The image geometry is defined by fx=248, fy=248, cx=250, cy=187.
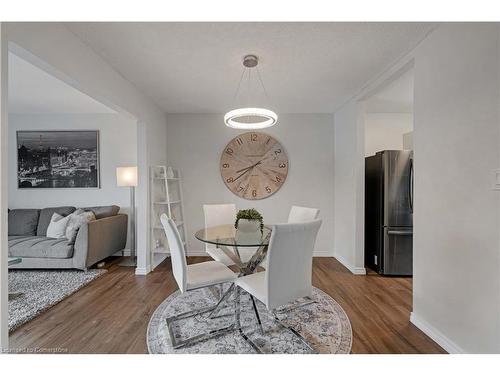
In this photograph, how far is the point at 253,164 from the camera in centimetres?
418

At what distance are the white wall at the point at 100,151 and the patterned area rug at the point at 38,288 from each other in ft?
4.62

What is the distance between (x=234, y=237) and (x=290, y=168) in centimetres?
227

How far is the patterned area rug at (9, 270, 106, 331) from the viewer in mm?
2297

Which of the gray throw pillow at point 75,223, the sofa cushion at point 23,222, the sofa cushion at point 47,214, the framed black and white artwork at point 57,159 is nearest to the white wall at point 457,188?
the gray throw pillow at point 75,223

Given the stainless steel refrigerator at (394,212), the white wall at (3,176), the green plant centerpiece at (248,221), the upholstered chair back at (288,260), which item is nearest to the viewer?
the white wall at (3,176)

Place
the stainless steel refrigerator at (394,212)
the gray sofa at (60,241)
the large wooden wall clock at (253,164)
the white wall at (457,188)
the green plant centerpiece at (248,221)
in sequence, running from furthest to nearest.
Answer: the large wooden wall clock at (253,164) → the gray sofa at (60,241) → the stainless steel refrigerator at (394,212) → the green plant centerpiece at (248,221) → the white wall at (457,188)

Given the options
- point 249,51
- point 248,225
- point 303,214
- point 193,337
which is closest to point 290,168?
point 303,214

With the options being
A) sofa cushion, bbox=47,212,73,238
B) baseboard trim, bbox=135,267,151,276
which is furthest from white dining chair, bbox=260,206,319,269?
sofa cushion, bbox=47,212,73,238

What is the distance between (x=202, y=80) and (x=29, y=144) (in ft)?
11.8

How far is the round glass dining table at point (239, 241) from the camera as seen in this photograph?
6.77 feet

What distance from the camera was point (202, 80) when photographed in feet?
9.45

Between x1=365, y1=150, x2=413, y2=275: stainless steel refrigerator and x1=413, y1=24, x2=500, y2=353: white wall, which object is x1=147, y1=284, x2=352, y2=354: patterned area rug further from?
x1=365, y1=150, x2=413, y2=275: stainless steel refrigerator

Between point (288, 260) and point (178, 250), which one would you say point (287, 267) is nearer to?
point (288, 260)

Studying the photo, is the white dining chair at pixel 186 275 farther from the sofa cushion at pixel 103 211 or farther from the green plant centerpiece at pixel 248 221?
the sofa cushion at pixel 103 211
